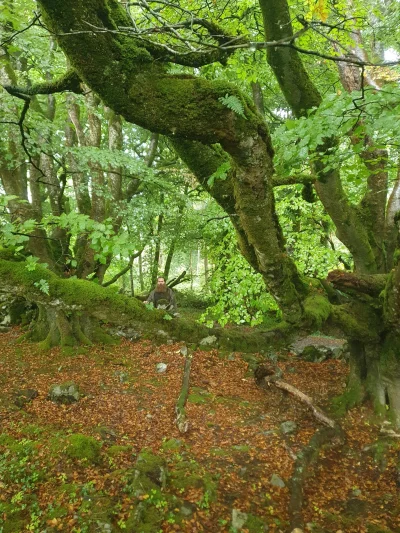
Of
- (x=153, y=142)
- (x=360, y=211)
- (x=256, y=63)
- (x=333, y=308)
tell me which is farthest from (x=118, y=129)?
(x=333, y=308)

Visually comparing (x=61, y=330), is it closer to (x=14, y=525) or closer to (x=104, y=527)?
(x=14, y=525)

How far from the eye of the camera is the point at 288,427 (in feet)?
22.8

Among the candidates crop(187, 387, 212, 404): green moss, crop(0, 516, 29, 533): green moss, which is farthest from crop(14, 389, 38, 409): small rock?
crop(187, 387, 212, 404): green moss

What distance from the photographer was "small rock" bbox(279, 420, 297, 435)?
6.86 m

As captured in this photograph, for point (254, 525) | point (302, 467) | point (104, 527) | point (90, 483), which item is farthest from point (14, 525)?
point (302, 467)

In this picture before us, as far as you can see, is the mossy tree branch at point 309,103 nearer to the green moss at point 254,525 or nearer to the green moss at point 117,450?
the green moss at point 254,525

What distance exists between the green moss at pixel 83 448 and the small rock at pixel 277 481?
9.58 ft

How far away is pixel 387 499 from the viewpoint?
5168 mm

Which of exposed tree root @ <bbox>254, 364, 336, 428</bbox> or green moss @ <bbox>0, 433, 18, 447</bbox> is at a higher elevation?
green moss @ <bbox>0, 433, 18, 447</bbox>

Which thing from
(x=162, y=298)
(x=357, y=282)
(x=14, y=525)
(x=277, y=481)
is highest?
(x=357, y=282)

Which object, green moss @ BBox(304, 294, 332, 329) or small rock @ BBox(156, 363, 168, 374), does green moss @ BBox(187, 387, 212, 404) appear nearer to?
small rock @ BBox(156, 363, 168, 374)

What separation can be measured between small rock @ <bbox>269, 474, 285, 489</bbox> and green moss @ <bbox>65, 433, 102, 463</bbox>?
2.92 meters

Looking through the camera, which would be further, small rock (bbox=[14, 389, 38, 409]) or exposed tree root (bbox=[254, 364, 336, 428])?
small rock (bbox=[14, 389, 38, 409])

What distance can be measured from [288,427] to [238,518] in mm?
2626
